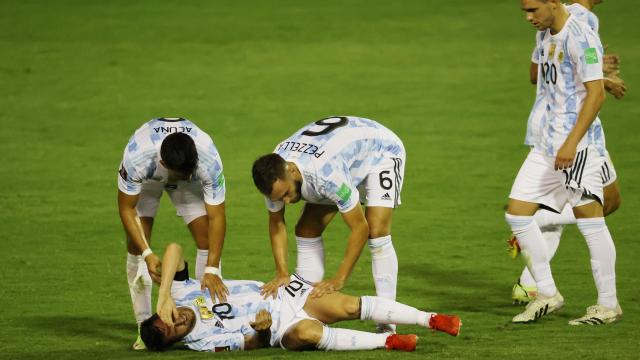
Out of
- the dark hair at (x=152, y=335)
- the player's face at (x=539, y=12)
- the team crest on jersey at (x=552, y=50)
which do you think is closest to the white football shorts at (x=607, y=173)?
the team crest on jersey at (x=552, y=50)

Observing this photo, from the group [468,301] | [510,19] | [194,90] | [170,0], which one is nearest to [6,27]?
[170,0]

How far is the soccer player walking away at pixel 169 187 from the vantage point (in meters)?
8.02

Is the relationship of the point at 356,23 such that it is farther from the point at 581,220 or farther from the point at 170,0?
the point at 581,220

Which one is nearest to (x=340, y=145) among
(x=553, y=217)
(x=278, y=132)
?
(x=553, y=217)

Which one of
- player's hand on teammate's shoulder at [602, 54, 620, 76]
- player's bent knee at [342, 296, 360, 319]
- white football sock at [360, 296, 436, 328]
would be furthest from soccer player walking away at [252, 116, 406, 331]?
player's hand on teammate's shoulder at [602, 54, 620, 76]

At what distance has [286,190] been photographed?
300 inches

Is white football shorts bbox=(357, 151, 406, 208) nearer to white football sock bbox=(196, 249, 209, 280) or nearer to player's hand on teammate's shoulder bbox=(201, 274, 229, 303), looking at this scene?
player's hand on teammate's shoulder bbox=(201, 274, 229, 303)

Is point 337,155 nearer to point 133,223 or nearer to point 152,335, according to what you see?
point 133,223

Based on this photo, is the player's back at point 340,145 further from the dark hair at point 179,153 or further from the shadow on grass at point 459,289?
the shadow on grass at point 459,289

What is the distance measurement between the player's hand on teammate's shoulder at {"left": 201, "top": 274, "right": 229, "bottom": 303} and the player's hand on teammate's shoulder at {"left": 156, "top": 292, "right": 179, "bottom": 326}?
0.33 metres

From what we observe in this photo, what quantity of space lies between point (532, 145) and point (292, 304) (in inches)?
80.3

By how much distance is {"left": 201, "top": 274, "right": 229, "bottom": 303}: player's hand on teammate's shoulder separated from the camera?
26.5ft

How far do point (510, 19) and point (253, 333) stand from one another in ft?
44.2

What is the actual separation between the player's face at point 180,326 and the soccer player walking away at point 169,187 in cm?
23
